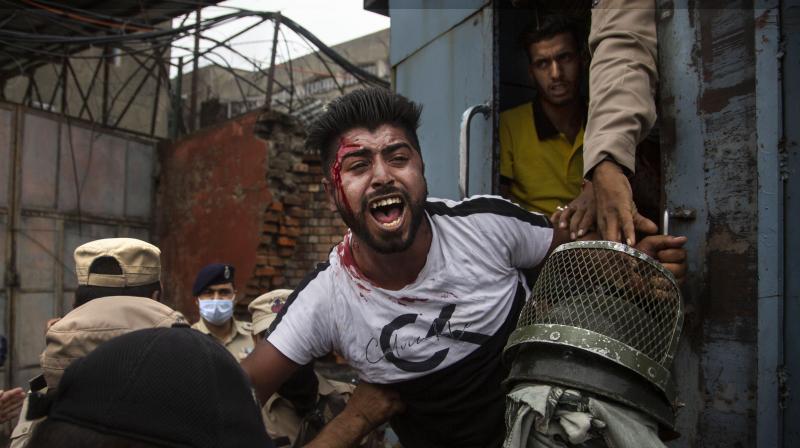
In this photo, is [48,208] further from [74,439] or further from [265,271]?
[74,439]

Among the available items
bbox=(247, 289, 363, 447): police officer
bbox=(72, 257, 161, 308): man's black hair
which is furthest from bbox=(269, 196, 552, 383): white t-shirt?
bbox=(247, 289, 363, 447): police officer

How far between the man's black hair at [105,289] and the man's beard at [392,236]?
987mm

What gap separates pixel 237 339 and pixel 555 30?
11.4 ft

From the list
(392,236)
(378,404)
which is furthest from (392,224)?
(378,404)

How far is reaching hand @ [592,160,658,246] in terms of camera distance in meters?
1.78

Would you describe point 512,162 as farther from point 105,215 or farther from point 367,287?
point 105,215

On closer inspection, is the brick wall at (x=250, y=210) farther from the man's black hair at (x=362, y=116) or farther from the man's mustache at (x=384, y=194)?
the man's mustache at (x=384, y=194)

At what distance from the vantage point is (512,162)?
9.98 ft

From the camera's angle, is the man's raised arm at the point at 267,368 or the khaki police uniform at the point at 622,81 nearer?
the khaki police uniform at the point at 622,81

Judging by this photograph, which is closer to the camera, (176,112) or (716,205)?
(716,205)

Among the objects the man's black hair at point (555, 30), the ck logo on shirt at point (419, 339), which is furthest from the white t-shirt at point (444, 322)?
the man's black hair at point (555, 30)

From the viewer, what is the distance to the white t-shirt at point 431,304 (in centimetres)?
220

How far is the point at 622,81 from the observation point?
6.32 ft

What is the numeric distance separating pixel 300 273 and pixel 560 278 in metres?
6.32
